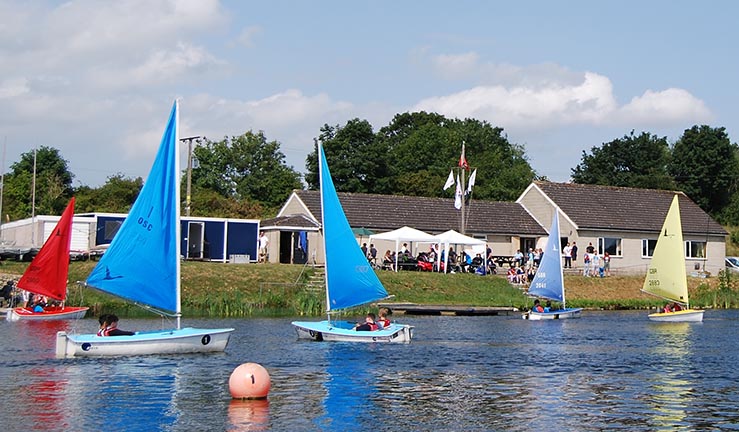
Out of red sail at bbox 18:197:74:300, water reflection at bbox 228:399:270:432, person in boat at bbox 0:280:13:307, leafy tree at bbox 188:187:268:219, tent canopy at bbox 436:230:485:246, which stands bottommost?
water reflection at bbox 228:399:270:432

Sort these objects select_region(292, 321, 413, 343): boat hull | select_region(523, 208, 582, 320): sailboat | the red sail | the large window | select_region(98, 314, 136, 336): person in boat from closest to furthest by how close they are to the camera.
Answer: select_region(98, 314, 136, 336): person in boat < select_region(292, 321, 413, 343): boat hull < the red sail < select_region(523, 208, 582, 320): sailboat < the large window

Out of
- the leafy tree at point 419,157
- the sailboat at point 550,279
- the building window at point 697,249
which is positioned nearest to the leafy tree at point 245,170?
the leafy tree at point 419,157

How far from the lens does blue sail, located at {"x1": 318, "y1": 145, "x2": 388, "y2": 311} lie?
123 ft

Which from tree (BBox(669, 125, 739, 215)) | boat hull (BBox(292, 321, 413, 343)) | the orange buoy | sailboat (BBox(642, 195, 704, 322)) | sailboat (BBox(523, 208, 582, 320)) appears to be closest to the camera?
the orange buoy

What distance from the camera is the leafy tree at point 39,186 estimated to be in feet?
306

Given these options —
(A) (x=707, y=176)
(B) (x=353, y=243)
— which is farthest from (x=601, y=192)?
(B) (x=353, y=243)

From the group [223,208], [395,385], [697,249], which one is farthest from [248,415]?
[223,208]

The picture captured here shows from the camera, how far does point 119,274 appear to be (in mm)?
31438

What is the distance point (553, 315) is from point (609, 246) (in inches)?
1004

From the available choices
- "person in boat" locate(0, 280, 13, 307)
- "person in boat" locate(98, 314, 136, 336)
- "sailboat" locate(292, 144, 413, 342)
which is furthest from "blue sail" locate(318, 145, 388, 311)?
"person in boat" locate(0, 280, 13, 307)

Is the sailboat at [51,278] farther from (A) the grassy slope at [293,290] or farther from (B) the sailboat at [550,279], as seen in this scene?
(B) the sailboat at [550,279]

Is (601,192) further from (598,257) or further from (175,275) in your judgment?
(175,275)

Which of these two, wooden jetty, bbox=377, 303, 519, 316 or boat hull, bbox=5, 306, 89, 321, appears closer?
boat hull, bbox=5, 306, 89, 321

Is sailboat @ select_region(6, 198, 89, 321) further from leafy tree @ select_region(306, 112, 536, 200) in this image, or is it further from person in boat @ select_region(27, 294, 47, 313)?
leafy tree @ select_region(306, 112, 536, 200)
